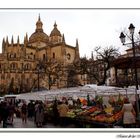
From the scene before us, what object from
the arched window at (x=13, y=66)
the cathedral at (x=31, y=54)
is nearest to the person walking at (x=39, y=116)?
the cathedral at (x=31, y=54)

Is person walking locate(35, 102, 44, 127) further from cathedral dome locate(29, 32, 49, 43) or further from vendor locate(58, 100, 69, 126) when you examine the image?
cathedral dome locate(29, 32, 49, 43)

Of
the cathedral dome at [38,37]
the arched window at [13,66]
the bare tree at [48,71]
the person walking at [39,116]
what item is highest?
the cathedral dome at [38,37]

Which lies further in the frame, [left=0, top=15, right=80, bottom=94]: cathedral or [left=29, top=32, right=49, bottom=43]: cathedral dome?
[left=29, top=32, right=49, bottom=43]: cathedral dome

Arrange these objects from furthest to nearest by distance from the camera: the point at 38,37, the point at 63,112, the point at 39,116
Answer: the point at 38,37 < the point at 63,112 < the point at 39,116

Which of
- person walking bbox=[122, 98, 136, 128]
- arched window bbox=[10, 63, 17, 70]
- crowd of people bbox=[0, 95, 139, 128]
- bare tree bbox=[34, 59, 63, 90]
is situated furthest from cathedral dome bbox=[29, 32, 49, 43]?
person walking bbox=[122, 98, 136, 128]

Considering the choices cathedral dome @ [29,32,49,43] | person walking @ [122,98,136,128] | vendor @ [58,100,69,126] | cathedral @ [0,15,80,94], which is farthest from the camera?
cathedral dome @ [29,32,49,43]

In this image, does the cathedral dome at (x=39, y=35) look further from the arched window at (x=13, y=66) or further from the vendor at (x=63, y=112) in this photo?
the vendor at (x=63, y=112)

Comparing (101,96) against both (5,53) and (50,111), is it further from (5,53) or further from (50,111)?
(5,53)

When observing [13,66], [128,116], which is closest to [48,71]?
[128,116]

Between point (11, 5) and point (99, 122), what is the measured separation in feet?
19.8

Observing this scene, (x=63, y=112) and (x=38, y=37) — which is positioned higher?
(x=38, y=37)

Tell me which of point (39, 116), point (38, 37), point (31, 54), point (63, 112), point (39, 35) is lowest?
point (39, 116)

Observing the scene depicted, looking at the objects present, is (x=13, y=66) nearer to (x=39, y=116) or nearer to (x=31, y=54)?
(x=31, y=54)

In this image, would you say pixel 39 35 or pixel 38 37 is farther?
pixel 39 35
